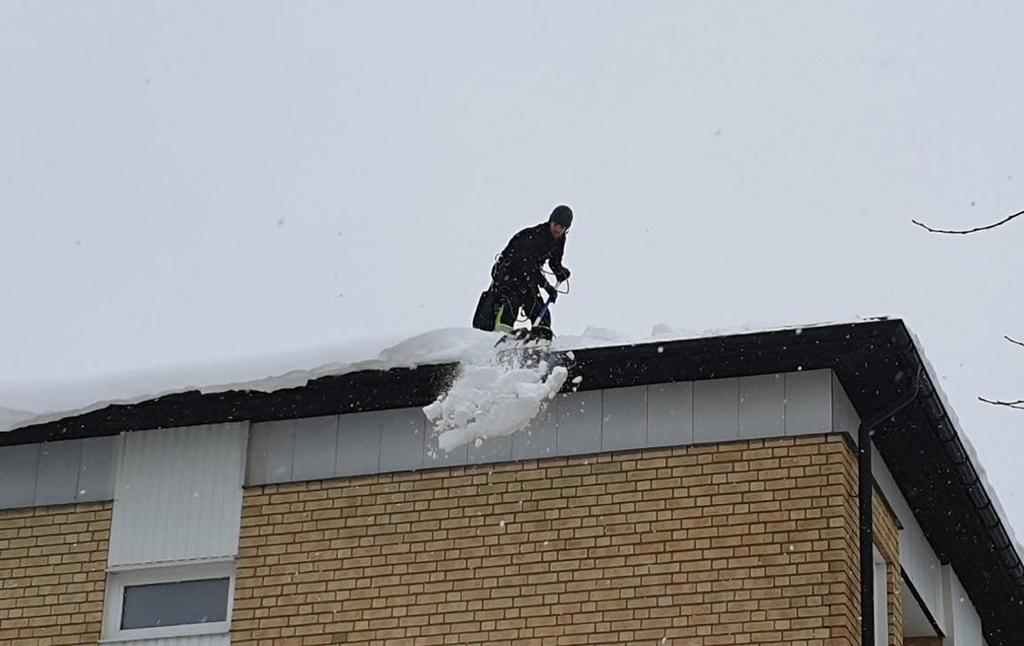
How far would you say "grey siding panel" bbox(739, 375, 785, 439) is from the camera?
38.1 feet

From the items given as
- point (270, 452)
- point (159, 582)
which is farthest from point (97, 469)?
point (270, 452)

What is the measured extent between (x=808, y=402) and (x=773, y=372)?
0.28 meters

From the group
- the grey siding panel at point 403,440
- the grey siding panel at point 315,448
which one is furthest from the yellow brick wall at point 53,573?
the grey siding panel at point 403,440

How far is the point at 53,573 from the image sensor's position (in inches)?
506

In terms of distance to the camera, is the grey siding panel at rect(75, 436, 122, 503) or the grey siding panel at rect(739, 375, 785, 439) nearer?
the grey siding panel at rect(739, 375, 785, 439)

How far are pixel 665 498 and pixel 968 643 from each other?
14.7 ft

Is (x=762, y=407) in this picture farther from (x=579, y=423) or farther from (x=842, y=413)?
(x=579, y=423)

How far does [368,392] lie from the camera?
12.4m

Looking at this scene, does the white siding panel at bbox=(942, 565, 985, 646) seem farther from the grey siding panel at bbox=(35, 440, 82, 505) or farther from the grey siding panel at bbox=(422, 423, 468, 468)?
the grey siding panel at bbox=(35, 440, 82, 505)

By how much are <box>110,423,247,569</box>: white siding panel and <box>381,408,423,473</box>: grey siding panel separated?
1.02 meters

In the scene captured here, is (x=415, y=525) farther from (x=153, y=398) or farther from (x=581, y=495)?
(x=153, y=398)

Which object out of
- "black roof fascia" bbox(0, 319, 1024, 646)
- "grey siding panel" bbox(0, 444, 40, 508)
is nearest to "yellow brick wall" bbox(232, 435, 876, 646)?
"black roof fascia" bbox(0, 319, 1024, 646)

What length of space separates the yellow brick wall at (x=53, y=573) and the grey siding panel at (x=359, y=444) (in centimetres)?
169

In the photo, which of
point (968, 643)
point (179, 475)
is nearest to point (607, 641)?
point (179, 475)
